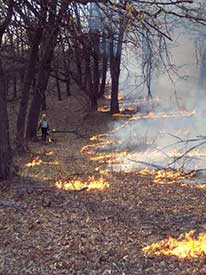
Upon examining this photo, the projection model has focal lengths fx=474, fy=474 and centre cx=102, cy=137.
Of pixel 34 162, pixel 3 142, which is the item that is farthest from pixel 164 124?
pixel 3 142

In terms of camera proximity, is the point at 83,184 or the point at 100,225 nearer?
the point at 100,225

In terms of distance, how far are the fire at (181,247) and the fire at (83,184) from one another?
3.40 metres

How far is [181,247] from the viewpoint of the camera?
6.03 metres

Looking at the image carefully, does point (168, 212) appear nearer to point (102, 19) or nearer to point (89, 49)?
point (102, 19)

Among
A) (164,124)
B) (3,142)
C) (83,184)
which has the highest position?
(3,142)

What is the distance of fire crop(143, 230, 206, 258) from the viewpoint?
5805 mm

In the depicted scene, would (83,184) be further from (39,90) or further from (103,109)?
(103,109)

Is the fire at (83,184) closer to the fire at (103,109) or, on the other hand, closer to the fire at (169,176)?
the fire at (169,176)

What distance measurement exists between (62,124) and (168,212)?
843 inches

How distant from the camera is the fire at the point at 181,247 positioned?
580 cm

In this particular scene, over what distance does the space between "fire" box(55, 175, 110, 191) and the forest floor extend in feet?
0.22

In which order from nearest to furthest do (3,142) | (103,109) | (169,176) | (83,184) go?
(3,142), (83,184), (169,176), (103,109)

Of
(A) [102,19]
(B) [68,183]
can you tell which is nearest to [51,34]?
(A) [102,19]

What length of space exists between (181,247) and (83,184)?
421cm
